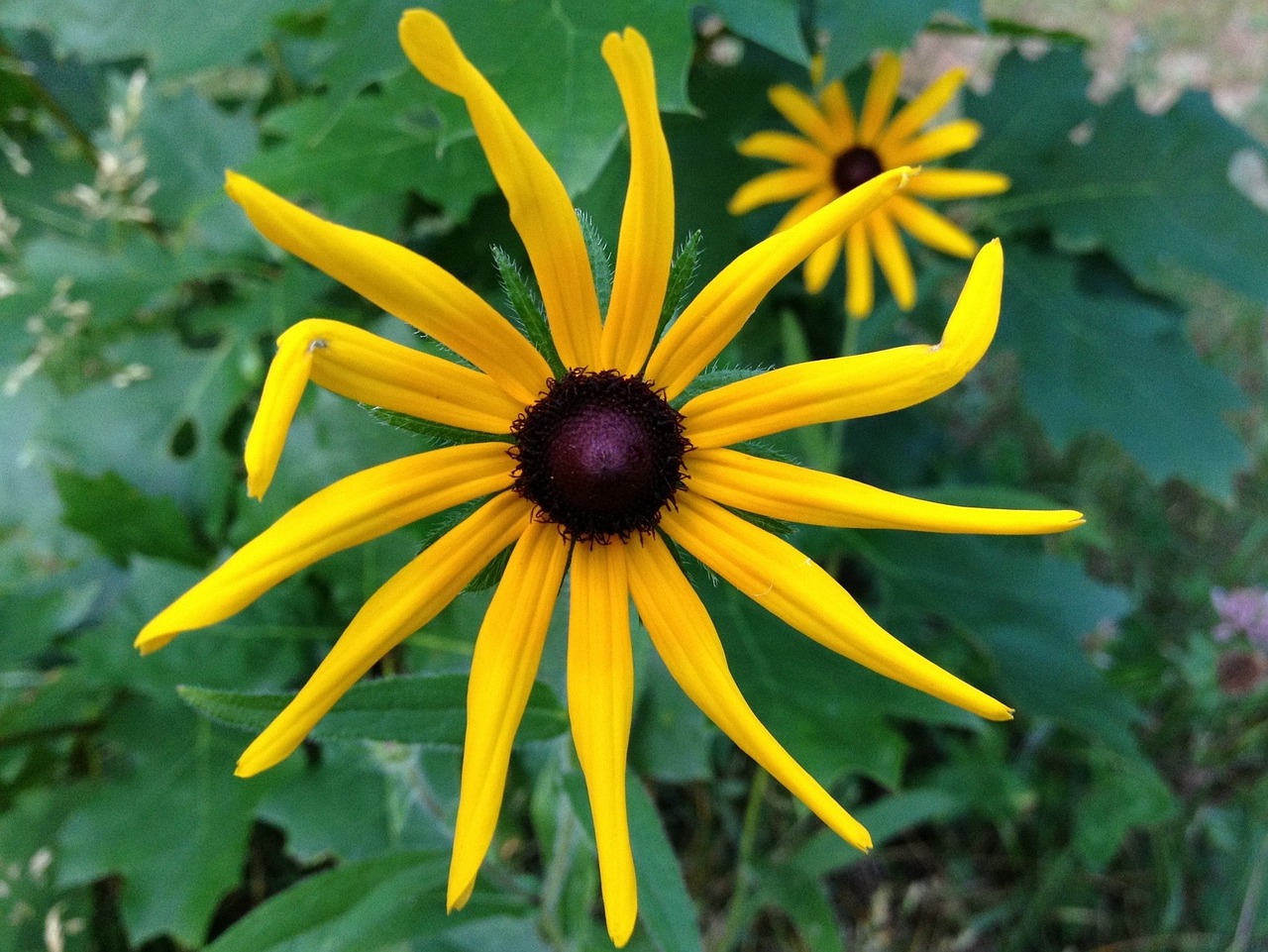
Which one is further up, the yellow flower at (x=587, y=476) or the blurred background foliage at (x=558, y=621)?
the yellow flower at (x=587, y=476)

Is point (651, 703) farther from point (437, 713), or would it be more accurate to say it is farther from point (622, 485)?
point (622, 485)

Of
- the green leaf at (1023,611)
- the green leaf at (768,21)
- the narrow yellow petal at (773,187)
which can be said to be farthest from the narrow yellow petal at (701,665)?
the narrow yellow petal at (773,187)

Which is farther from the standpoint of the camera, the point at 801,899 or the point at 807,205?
the point at 807,205

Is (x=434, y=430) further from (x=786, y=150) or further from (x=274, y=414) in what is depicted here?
(x=786, y=150)

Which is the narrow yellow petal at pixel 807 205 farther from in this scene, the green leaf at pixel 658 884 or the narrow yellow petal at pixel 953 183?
the green leaf at pixel 658 884

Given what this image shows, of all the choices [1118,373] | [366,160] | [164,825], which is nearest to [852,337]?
[1118,373]
